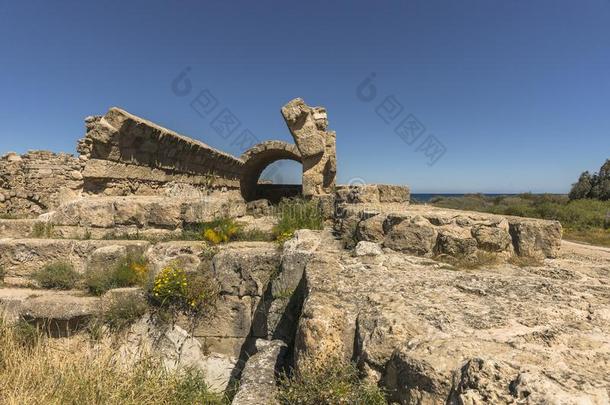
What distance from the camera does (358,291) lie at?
8.54 feet

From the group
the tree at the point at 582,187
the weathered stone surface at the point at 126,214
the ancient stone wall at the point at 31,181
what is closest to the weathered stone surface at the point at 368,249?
the weathered stone surface at the point at 126,214

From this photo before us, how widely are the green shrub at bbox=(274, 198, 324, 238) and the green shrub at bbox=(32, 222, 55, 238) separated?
2.76 m

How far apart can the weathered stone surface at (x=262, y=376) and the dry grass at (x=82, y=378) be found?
27.9 inches

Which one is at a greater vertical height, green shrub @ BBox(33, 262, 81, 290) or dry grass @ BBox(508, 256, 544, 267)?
dry grass @ BBox(508, 256, 544, 267)

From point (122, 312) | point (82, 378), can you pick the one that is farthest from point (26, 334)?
point (82, 378)

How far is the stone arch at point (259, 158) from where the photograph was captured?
1148 centimetres

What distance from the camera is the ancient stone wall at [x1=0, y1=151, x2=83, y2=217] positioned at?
1120cm

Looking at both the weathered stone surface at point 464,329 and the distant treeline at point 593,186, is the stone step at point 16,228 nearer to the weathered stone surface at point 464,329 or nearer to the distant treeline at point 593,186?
the weathered stone surface at point 464,329

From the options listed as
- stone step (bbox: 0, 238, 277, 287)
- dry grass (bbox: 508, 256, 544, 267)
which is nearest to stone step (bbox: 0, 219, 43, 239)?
stone step (bbox: 0, 238, 277, 287)

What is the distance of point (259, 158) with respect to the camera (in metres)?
12.5

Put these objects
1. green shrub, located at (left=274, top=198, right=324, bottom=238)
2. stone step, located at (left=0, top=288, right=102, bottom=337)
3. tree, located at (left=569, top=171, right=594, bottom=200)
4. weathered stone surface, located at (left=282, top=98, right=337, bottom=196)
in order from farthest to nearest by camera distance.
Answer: tree, located at (left=569, top=171, right=594, bottom=200), weathered stone surface, located at (left=282, top=98, right=337, bottom=196), green shrub, located at (left=274, top=198, right=324, bottom=238), stone step, located at (left=0, top=288, right=102, bottom=337)

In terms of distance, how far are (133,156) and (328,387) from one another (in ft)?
17.4

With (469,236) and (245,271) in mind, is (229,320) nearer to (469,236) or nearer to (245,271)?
(245,271)

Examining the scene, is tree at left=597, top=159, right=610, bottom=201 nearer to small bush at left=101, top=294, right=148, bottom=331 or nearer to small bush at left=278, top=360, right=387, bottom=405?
small bush at left=278, top=360, right=387, bottom=405
